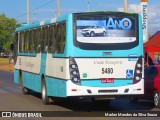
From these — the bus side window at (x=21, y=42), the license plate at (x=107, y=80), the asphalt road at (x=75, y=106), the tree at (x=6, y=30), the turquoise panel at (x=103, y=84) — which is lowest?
the asphalt road at (x=75, y=106)

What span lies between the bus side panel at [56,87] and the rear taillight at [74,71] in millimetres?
353

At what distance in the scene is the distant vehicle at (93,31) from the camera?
1502cm

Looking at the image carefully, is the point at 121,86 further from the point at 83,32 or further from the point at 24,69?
the point at 24,69

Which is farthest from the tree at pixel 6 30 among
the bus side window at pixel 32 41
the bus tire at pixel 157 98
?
the bus tire at pixel 157 98

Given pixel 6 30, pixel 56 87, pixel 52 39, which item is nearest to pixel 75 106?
pixel 56 87

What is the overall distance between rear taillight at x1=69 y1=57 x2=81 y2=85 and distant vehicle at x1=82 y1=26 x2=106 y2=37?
0.90 metres

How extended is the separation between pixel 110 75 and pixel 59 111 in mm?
2102

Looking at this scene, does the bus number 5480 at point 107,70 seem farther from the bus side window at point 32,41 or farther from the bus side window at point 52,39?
the bus side window at point 32,41

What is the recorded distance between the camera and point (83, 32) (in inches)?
591

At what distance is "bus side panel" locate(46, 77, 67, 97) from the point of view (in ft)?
49.8

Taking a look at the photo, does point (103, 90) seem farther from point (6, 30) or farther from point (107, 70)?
point (6, 30)

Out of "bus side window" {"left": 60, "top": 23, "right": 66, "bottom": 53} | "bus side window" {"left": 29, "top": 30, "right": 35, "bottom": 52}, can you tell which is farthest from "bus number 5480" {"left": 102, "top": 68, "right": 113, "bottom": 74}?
"bus side window" {"left": 29, "top": 30, "right": 35, "bottom": 52}

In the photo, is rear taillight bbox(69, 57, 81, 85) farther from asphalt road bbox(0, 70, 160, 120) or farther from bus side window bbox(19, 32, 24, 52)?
bus side window bbox(19, 32, 24, 52)

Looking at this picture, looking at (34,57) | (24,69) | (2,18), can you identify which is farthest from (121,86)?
(2,18)
